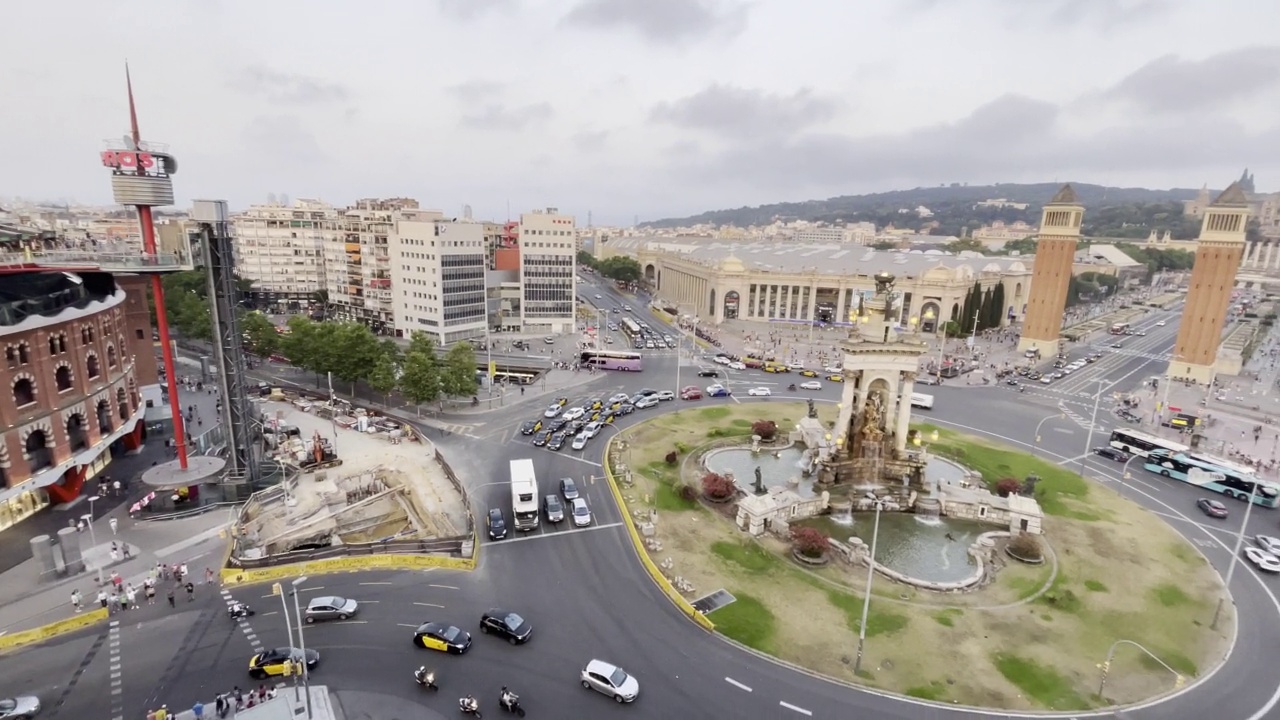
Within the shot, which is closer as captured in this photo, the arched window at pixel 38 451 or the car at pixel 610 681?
the car at pixel 610 681

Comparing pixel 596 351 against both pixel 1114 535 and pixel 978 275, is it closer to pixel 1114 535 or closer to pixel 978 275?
pixel 1114 535

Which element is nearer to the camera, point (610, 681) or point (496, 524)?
point (610, 681)

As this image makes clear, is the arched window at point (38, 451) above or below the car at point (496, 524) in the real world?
above

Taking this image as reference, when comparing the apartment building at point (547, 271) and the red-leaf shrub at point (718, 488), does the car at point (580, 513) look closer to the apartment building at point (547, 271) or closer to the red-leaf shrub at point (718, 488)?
the red-leaf shrub at point (718, 488)

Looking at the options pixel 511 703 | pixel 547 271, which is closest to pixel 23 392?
pixel 511 703

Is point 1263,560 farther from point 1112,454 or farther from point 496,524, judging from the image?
point 496,524

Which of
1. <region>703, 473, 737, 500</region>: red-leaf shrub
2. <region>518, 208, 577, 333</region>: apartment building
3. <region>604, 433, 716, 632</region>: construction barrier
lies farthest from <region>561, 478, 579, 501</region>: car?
<region>518, 208, 577, 333</region>: apartment building

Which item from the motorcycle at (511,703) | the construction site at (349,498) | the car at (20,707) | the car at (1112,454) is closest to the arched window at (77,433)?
the construction site at (349,498)
